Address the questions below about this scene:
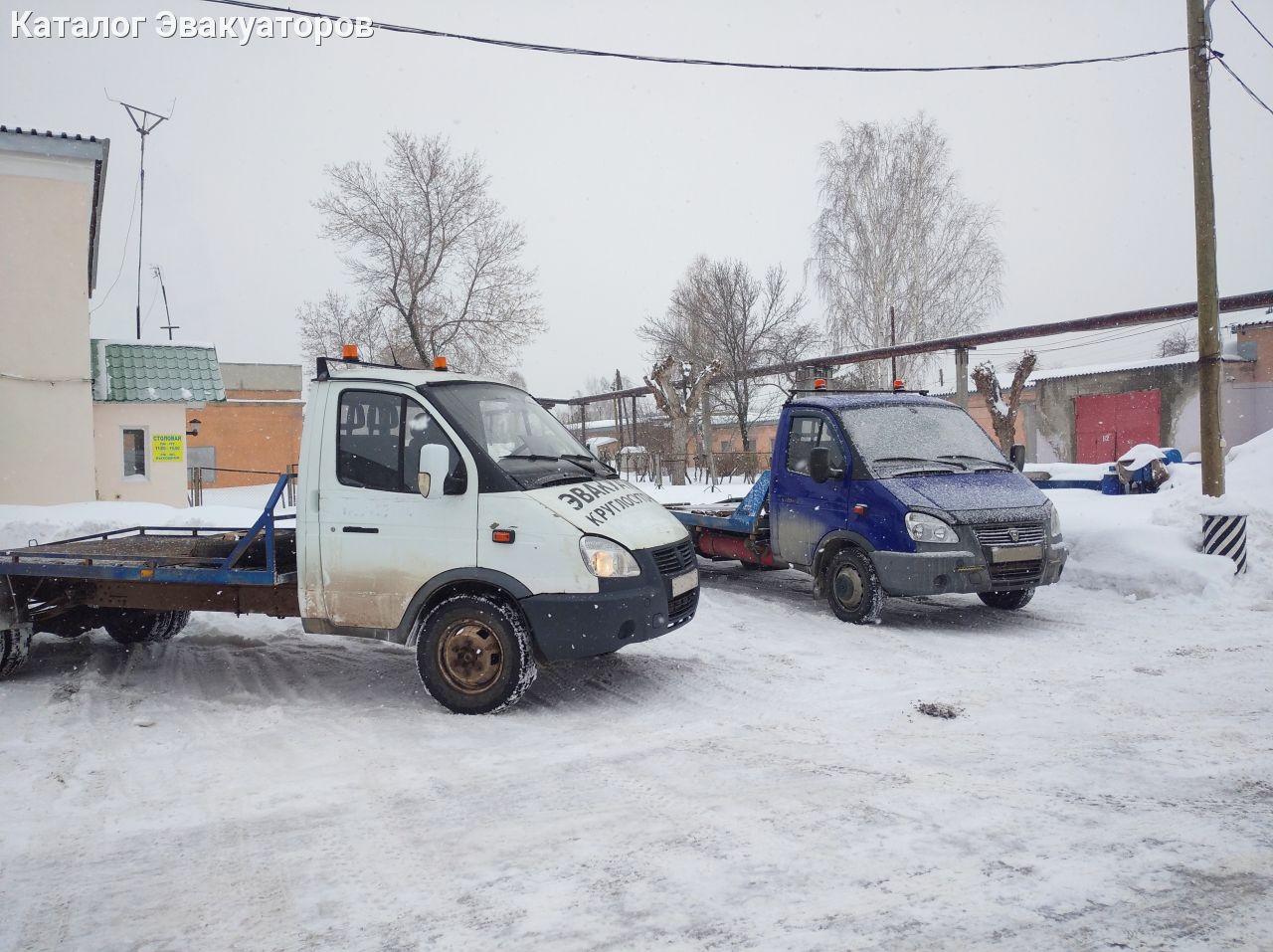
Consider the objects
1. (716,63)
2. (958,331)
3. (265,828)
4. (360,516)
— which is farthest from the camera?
(958,331)

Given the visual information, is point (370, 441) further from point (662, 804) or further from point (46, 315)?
point (46, 315)

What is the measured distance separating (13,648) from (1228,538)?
1135cm

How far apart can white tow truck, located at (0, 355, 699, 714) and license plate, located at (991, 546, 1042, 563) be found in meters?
2.98

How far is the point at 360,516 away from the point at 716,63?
978cm

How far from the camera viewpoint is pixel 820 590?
8781 mm

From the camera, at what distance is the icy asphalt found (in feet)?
10.2

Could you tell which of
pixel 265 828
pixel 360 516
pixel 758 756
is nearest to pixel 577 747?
pixel 758 756

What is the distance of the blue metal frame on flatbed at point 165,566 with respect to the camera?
20.2ft

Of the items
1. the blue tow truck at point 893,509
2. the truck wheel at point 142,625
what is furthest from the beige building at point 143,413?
the blue tow truck at point 893,509

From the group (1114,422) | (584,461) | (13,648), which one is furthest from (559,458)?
(1114,422)

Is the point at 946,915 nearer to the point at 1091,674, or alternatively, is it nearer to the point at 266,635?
the point at 1091,674

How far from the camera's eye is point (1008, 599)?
29.0 ft

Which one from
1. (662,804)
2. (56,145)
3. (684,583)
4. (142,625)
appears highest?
(56,145)

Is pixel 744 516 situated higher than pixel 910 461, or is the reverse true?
pixel 910 461
